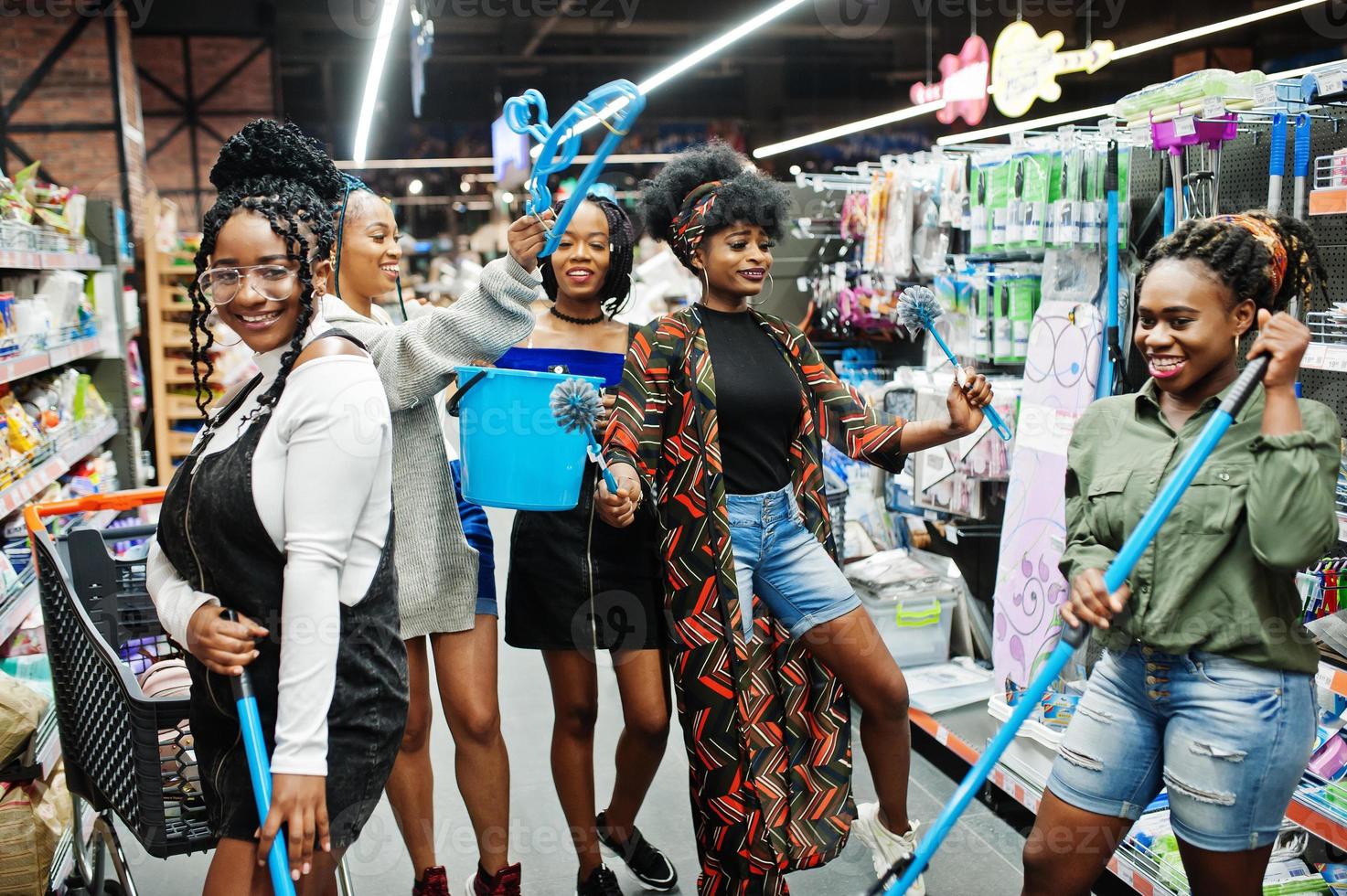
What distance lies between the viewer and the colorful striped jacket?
2557mm

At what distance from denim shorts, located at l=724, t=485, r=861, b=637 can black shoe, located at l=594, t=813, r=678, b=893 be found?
810 mm

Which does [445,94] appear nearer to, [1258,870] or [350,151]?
[350,151]

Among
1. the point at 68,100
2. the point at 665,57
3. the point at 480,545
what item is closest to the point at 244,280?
the point at 480,545

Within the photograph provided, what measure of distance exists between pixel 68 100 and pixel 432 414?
34.9ft

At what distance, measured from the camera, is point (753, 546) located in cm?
259

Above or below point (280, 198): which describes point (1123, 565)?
below

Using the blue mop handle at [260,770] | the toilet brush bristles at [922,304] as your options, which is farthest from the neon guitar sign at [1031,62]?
the blue mop handle at [260,770]

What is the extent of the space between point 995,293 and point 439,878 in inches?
104

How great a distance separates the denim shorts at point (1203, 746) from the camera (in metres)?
1.81

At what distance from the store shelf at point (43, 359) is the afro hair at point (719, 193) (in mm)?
2135

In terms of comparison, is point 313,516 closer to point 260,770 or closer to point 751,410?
point 260,770

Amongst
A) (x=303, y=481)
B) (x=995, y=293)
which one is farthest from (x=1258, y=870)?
(x=995, y=293)

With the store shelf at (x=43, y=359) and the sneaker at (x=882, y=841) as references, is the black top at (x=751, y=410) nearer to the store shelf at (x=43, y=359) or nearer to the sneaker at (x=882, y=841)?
the sneaker at (x=882, y=841)

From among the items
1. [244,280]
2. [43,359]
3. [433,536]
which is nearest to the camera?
[244,280]
